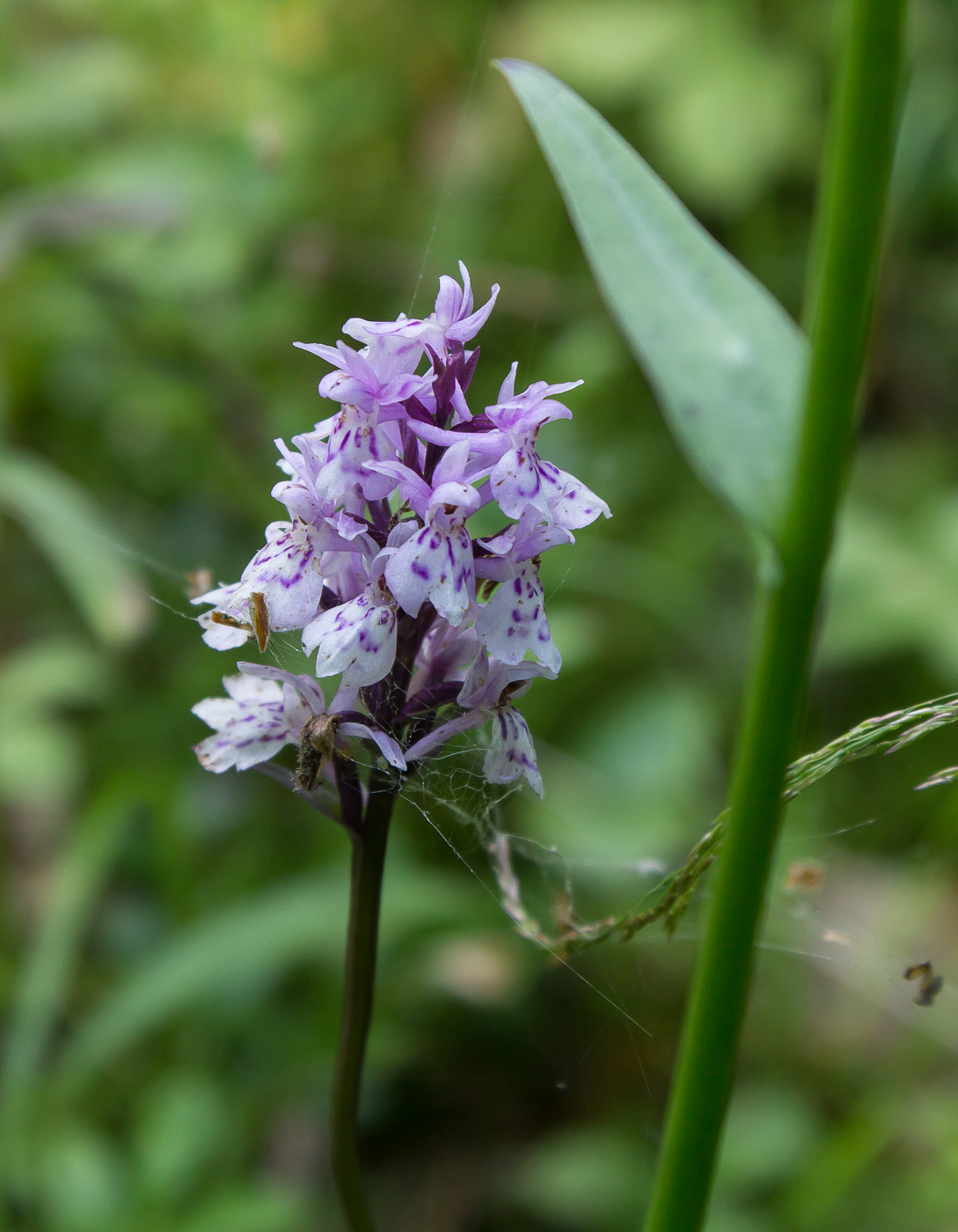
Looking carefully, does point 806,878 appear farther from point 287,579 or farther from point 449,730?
point 287,579

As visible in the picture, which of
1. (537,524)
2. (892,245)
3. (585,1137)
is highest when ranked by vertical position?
(537,524)

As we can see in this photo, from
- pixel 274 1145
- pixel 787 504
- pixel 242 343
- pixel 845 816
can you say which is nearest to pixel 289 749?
pixel 787 504

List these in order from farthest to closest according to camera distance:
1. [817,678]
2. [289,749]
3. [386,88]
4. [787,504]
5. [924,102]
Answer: [386,88], [924,102], [817,678], [289,749], [787,504]

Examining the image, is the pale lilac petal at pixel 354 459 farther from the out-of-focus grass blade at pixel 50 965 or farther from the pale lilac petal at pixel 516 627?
the out-of-focus grass blade at pixel 50 965

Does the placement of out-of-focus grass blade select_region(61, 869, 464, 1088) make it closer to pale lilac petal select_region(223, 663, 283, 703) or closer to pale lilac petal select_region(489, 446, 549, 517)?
pale lilac petal select_region(223, 663, 283, 703)

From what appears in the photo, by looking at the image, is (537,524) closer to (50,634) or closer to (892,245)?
(50,634)

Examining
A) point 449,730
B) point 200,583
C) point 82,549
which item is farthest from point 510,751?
point 82,549

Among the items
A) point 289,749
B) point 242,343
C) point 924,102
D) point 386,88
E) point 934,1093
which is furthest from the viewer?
point 386,88
